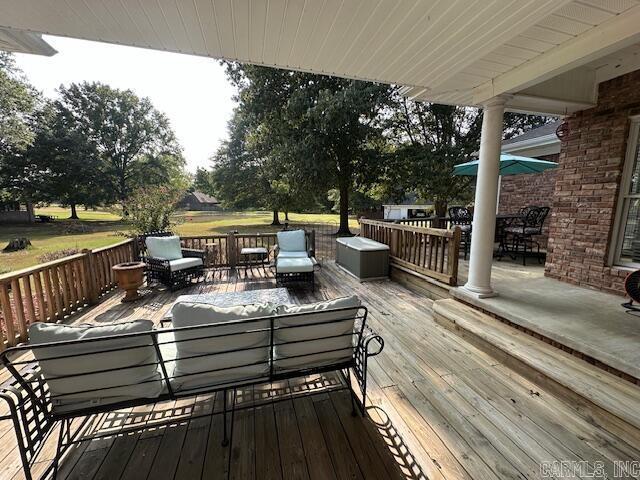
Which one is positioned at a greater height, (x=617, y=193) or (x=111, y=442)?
(x=617, y=193)

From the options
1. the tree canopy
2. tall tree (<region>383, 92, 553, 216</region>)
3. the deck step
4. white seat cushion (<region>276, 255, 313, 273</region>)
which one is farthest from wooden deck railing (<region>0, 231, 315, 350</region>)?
the tree canopy

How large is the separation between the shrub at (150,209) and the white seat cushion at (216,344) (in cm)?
606

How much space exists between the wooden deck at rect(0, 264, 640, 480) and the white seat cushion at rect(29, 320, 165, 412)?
35cm

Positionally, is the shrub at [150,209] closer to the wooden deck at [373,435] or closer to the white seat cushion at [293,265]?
the white seat cushion at [293,265]

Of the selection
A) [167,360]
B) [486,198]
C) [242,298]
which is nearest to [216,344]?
[167,360]

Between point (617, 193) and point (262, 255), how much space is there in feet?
20.9

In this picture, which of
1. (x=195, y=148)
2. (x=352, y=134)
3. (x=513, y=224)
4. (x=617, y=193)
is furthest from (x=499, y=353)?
(x=195, y=148)

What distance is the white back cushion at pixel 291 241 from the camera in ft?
20.1

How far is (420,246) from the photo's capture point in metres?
5.12

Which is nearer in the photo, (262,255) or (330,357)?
(330,357)

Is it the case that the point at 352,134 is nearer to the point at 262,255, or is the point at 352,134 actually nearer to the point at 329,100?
the point at 329,100

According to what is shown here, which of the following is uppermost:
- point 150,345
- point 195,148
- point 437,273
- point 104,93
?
point 104,93

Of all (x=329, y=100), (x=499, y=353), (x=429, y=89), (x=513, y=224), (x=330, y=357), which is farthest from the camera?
(x=329, y=100)

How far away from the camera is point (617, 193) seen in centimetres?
358
